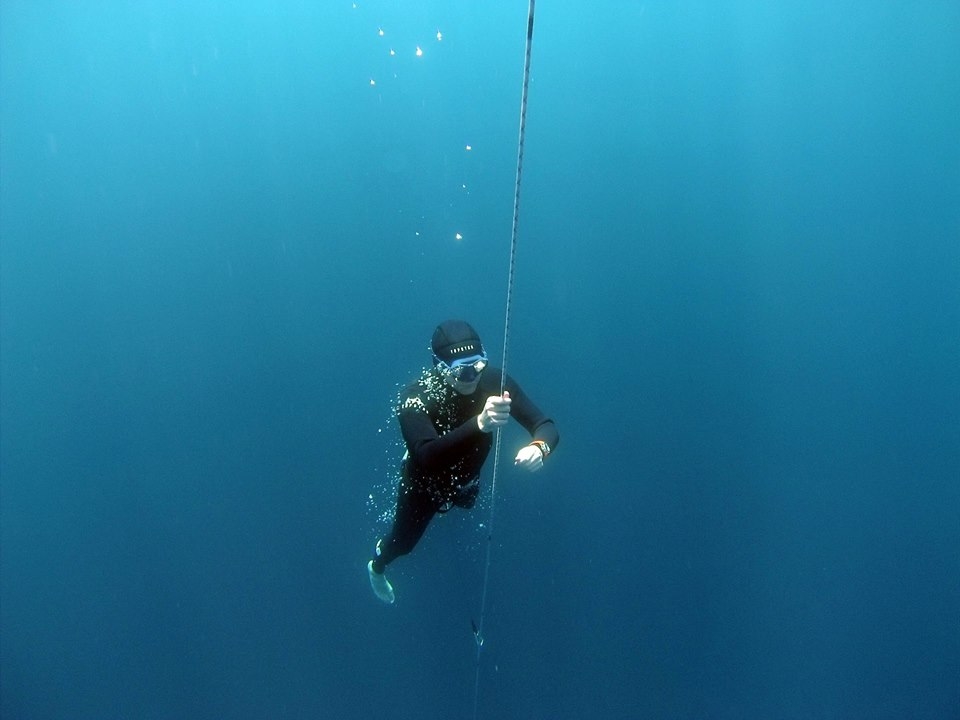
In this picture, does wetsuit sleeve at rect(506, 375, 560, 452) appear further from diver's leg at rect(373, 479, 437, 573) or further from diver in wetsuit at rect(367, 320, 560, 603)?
diver's leg at rect(373, 479, 437, 573)

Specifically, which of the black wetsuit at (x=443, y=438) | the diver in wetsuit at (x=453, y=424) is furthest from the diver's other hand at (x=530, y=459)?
the black wetsuit at (x=443, y=438)

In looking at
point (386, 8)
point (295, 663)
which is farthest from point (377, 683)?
point (386, 8)

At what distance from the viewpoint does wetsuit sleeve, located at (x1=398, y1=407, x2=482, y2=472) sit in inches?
104

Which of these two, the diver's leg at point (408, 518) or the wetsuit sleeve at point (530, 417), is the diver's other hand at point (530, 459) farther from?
the diver's leg at point (408, 518)

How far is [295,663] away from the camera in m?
5.68

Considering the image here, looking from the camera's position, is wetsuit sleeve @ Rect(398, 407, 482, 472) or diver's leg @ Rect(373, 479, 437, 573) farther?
diver's leg @ Rect(373, 479, 437, 573)

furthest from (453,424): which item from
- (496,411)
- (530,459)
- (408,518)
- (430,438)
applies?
(408,518)

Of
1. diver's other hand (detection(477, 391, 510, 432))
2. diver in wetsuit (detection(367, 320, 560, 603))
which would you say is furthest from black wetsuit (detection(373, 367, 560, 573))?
diver's other hand (detection(477, 391, 510, 432))

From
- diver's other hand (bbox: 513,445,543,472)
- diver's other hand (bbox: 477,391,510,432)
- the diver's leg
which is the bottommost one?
the diver's leg

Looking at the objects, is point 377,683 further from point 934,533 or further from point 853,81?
point 853,81

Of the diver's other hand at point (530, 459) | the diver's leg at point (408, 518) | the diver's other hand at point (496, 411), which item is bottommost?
the diver's leg at point (408, 518)

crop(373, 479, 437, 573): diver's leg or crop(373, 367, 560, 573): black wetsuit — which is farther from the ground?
crop(373, 367, 560, 573): black wetsuit

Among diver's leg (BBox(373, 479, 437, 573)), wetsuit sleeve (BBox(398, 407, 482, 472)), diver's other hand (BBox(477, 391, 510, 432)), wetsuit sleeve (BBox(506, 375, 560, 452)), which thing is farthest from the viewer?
diver's leg (BBox(373, 479, 437, 573))

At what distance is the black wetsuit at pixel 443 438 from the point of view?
8.86 feet
